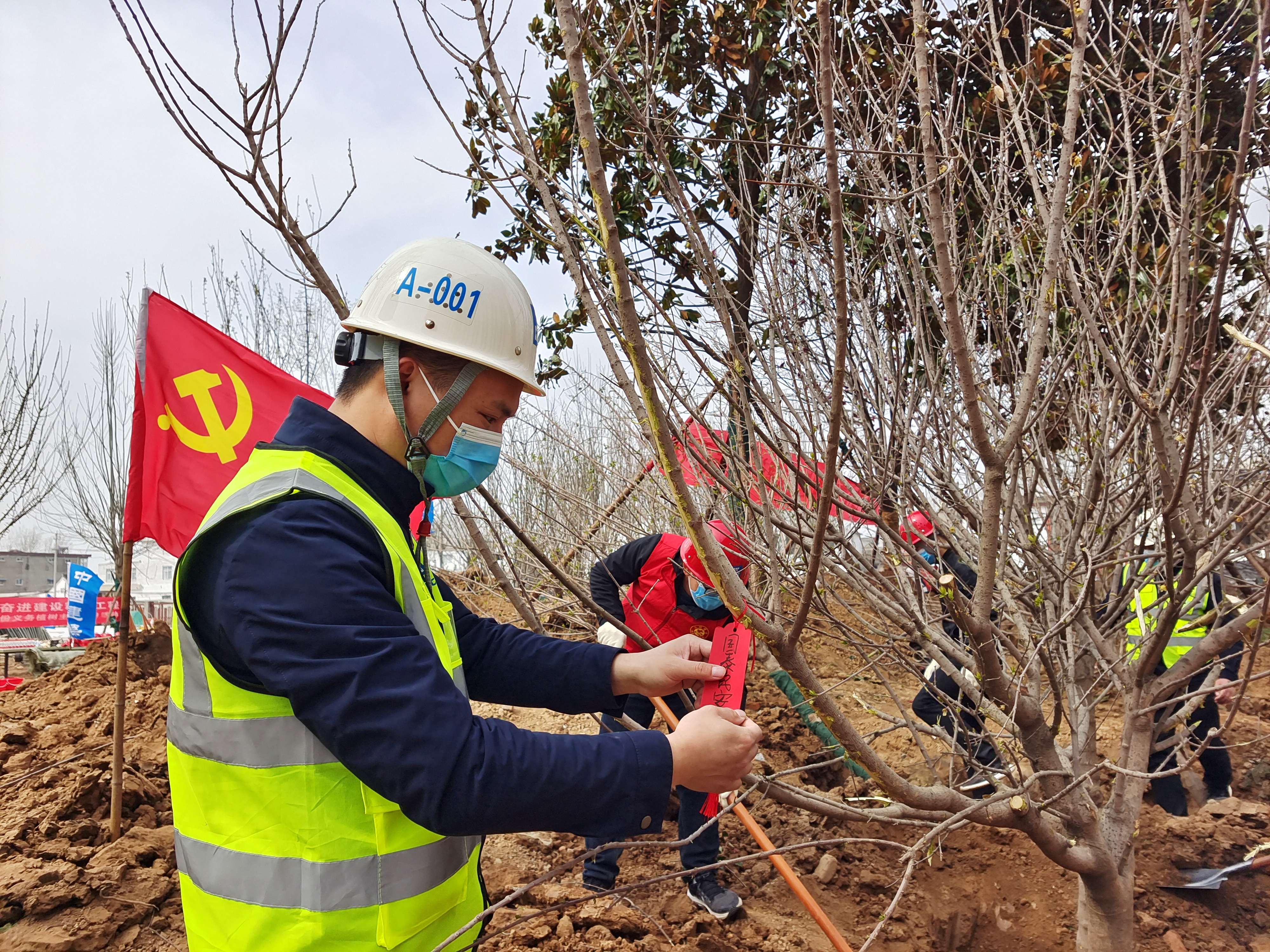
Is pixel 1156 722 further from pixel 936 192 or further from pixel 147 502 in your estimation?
pixel 147 502

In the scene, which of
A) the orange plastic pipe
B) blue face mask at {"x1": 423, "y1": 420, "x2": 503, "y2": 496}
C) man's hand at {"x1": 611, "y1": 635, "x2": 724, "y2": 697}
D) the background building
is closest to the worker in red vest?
the orange plastic pipe

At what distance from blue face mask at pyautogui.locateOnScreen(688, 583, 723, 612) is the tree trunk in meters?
1.75

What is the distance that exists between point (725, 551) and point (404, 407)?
1.92 m

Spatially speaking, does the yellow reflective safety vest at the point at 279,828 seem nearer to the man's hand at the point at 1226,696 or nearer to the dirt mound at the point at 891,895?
the dirt mound at the point at 891,895

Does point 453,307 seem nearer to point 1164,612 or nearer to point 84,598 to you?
point 1164,612

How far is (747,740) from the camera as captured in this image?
1.26 meters

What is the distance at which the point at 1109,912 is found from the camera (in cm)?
264

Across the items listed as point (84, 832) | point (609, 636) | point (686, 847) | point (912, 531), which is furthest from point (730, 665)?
point (84, 832)

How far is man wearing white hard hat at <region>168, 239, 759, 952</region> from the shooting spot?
1079 mm

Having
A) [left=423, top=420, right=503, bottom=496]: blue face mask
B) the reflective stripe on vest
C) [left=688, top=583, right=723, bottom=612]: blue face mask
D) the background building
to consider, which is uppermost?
the background building

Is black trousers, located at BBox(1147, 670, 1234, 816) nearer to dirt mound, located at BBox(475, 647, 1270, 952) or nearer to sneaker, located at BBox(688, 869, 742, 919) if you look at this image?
dirt mound, located at BBox(475, 647, 1270, 952)

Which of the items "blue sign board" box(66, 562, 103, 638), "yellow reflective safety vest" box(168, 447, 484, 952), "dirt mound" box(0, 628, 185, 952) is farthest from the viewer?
"blue sign board" box(66, 562, 103, 638)

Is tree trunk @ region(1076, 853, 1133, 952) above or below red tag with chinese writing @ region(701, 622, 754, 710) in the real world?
below

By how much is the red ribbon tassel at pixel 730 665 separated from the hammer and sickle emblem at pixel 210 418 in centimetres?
336
